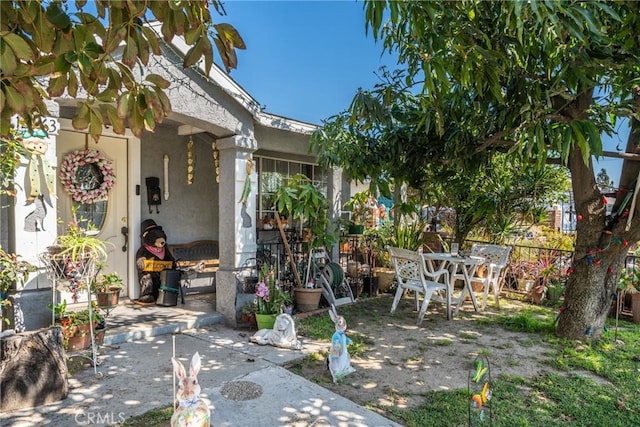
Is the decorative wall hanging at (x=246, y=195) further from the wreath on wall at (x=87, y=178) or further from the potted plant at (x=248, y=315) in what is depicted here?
the wreath on wall at (x=87, y=178)

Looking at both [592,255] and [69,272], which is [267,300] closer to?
[69,272]

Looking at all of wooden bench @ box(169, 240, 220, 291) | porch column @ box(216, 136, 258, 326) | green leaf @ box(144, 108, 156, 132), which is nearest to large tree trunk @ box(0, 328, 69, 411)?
porch column @ box(216, 136, 258, 326)

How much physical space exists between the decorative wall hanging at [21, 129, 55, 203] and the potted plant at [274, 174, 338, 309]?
259cm

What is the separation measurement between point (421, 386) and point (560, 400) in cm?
108

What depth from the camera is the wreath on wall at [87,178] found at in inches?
201

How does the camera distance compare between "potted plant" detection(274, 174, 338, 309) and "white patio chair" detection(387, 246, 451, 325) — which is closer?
"white patio chair" detection(387, 246, 451, 325)

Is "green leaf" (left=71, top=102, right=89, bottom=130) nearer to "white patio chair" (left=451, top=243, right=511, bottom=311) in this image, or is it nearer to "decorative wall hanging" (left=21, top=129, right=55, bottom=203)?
"decorative wall hanging" (left=21, top=129, right=55, bottom=203)

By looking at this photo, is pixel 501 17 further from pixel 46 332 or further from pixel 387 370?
pixel 46 332

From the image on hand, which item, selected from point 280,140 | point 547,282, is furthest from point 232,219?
point 547,282

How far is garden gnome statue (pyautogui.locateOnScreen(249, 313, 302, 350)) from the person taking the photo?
13.7 ft

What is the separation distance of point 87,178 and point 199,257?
6.80ft

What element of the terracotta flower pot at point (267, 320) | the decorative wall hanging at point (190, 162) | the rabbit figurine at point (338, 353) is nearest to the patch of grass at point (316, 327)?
the terracotta flower pot at point (267, 320)

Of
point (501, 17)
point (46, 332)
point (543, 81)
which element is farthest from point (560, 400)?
point (46, 332)

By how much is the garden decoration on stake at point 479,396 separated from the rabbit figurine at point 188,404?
137cm
